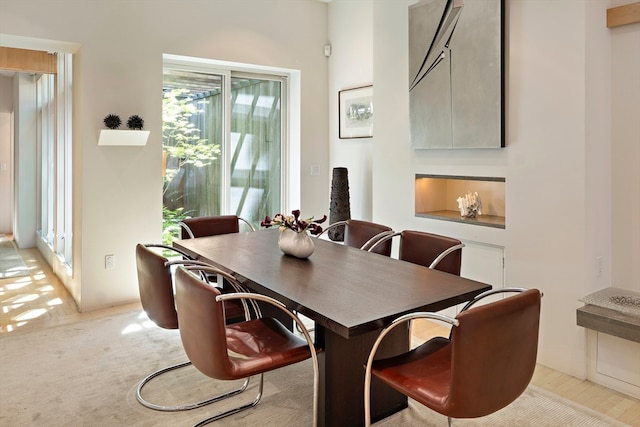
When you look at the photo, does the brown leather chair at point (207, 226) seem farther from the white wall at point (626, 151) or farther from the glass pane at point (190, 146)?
the white wall at point (626, 151)

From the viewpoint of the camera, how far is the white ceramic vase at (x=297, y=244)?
8.71ft

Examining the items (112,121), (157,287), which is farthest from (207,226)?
(157,287)

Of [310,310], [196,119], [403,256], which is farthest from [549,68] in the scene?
[196,119]

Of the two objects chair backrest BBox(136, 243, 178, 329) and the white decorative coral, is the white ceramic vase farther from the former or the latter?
the white decorative coral

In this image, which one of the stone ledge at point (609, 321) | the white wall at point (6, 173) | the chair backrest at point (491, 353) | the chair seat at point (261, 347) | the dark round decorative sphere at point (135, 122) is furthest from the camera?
the white wall at point (6, 173)

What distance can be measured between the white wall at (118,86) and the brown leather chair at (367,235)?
186 cm

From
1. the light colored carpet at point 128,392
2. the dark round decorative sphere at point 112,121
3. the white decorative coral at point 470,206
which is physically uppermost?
the dark round decorative sphere at point 112,121

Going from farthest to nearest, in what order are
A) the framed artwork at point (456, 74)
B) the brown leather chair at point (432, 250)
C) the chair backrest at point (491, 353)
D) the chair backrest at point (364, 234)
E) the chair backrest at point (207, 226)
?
the chair backrest at point (207, 226) < the chair backrest at point (364, 234) < the framed artwork at point (456, 74) < the brown leather chair at point (432, 250) < the chair backrest at point (491, 353)

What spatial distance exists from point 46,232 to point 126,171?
9.29 ft

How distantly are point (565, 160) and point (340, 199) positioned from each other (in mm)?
2235

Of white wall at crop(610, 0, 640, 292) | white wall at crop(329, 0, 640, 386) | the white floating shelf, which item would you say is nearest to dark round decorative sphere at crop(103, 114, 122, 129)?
the white floating shelf

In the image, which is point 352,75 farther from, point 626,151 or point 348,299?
point 348,299

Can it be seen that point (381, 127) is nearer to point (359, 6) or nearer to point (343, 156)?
point (343, 156)

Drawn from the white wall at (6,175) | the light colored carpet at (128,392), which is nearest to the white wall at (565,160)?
the light colored carpet at (128,392)
